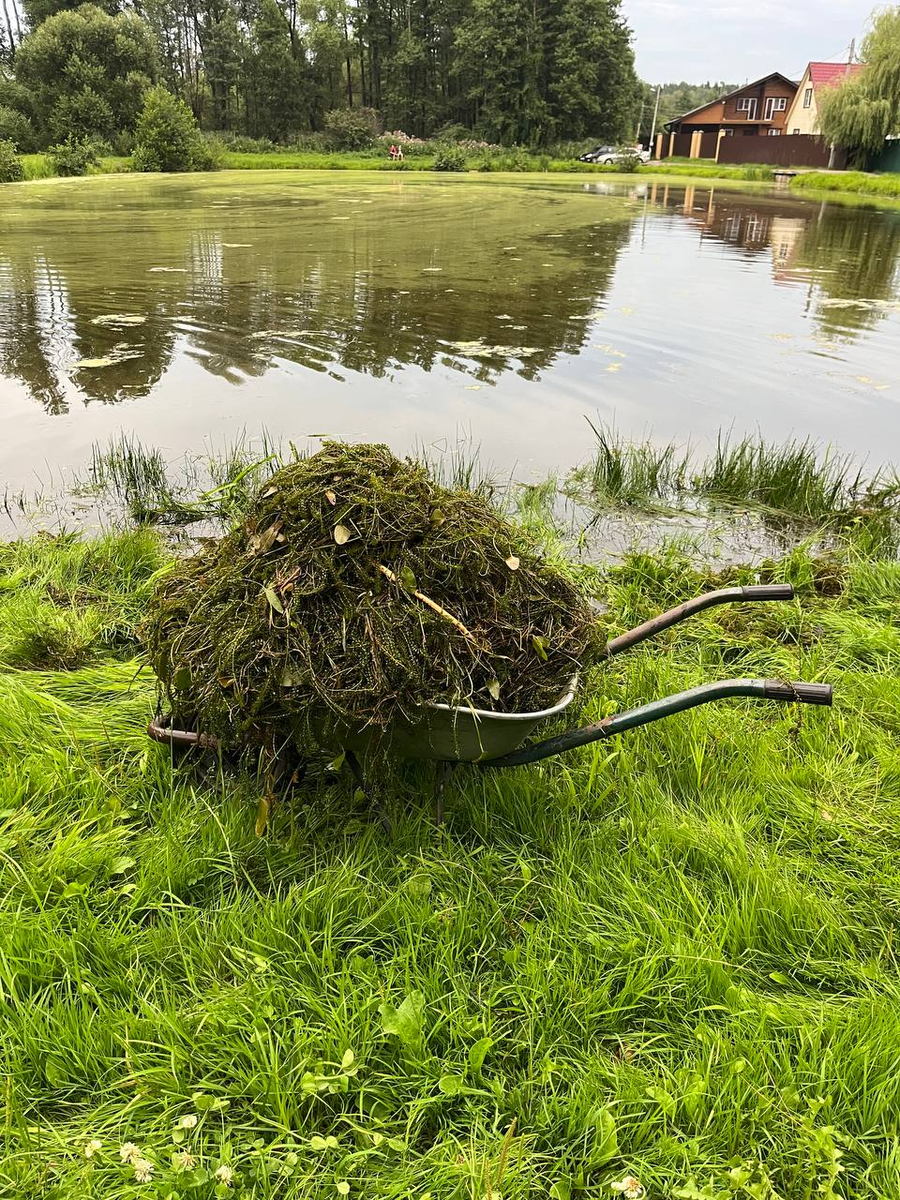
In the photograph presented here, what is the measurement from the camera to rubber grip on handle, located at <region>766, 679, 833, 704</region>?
2.01m

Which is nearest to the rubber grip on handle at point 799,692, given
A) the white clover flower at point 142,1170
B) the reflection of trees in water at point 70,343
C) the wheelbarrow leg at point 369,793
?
the wheelbarrow leg at point 369,793

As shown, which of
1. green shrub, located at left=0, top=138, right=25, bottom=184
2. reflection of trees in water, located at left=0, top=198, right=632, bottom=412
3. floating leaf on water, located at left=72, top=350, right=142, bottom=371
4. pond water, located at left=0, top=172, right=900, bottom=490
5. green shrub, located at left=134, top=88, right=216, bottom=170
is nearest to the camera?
pond water, located at left=0, top=172, right=900, bottom=490

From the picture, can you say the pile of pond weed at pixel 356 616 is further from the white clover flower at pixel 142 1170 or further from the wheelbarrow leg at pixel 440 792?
the white clover flower at pixel 142 1170

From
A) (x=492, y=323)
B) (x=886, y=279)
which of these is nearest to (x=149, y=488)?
(x=492, y=323)

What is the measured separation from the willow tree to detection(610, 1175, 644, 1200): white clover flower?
37.8m

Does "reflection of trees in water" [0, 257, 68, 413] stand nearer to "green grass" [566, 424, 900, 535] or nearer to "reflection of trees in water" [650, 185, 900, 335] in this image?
"green grass" [566, 424, 900, 535]

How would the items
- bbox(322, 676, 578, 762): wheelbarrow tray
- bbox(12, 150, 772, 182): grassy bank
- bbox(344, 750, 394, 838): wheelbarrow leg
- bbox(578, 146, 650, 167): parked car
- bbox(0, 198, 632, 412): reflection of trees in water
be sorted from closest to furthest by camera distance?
bbox(322, 676, 578, 762): wheelbarrow tray < bbox(344, 750, 394, 838): wheelbarrow leg < bbox(0, 198, 632, 412): reflection of trees in water < bbox(12, 150, 772, 182): grassy bank < bbox(578, 146, 650, 167): parked car

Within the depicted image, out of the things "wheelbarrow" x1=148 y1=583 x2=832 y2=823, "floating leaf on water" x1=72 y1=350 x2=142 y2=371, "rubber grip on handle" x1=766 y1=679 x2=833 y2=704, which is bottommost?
"wheelbarrow" x1=148 y1=583 x2=832 y2=823

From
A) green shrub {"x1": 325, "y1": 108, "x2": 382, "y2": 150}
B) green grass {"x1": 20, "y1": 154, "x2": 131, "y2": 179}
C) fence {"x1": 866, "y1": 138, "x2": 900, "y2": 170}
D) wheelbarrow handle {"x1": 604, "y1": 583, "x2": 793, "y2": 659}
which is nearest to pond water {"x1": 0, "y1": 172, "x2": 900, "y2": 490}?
wheelbarrow handle {"x1": 604, "y1": 583, "x2": 793, "y2": 659}

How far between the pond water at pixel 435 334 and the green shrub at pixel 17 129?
22.1m

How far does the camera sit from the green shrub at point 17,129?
3291cm

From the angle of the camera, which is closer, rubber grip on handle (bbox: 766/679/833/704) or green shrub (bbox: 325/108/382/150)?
rubber grip on handle (bbox: 766/679/833/704)

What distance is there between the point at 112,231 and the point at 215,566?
51.3 feet

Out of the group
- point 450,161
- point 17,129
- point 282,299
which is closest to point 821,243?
point 282,299
